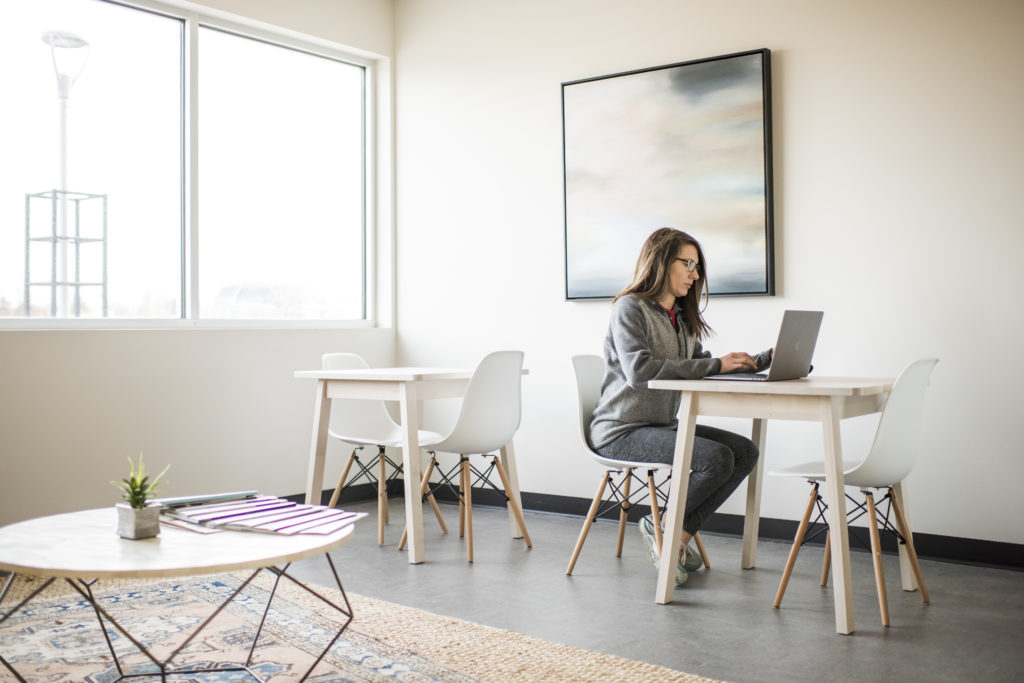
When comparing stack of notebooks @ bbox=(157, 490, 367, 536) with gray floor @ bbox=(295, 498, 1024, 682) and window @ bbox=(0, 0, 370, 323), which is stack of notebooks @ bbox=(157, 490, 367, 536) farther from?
window @ bbox=(0, 0, 370, 323)

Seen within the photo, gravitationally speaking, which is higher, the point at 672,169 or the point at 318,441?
the point at 672,169

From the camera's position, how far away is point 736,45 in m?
4.07

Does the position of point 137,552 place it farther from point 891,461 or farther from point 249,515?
point 891,461

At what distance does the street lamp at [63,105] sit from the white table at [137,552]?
200cm

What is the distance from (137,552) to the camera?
6.48ft

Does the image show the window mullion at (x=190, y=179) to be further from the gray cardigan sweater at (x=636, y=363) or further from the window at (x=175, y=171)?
the gray cardigan sweater at (x=636, y=363)

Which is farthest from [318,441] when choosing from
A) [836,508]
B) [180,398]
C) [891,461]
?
[891,461]

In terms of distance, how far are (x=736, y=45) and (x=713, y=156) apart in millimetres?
488

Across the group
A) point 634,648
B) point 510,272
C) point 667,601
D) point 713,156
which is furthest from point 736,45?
point 634,648

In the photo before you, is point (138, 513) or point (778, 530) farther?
point (778, 530)

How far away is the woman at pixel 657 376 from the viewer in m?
3.17

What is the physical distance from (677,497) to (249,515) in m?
1.38

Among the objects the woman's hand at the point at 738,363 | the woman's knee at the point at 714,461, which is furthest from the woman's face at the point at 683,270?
the woman's knee at the point at 714,461

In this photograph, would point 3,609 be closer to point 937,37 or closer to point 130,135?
point 130,135
